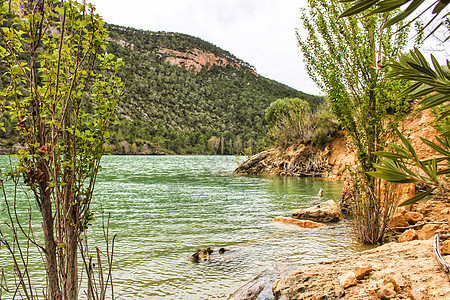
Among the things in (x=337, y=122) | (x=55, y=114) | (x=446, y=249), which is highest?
(x=337, y=122)

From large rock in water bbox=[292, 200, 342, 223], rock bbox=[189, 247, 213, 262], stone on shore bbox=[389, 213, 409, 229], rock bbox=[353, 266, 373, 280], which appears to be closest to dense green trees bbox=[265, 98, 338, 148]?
large rock in water bbox=[292, 200, 342, 223]

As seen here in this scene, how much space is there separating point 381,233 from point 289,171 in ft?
73.4

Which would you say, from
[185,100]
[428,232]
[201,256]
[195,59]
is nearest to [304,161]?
[201,256]

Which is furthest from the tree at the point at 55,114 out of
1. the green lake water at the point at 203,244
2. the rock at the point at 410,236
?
the rock at the point at 410,236

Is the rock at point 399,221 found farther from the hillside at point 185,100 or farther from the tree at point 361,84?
the hillside at point 185,100

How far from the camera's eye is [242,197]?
15383 mm

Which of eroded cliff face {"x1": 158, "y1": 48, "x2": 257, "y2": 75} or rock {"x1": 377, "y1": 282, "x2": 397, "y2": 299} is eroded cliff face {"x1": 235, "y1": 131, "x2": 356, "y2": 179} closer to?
rock {"x1": 377, "y1": 282, "x2": 397, "y2": 299}

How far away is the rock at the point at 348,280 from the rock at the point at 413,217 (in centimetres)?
510

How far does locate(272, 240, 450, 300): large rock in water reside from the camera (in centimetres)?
283

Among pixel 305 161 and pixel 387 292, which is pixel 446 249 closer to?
pixel 387 292

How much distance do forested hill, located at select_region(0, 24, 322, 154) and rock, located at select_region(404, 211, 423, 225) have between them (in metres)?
82.3

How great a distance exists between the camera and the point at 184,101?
380 ft

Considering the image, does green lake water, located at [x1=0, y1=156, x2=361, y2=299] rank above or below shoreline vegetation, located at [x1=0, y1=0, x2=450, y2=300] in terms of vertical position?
below

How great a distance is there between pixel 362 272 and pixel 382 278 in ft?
0.70
